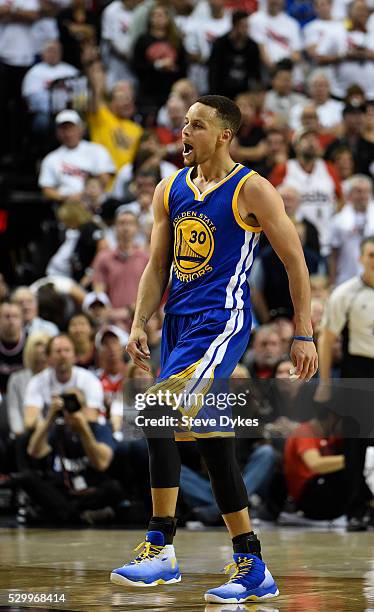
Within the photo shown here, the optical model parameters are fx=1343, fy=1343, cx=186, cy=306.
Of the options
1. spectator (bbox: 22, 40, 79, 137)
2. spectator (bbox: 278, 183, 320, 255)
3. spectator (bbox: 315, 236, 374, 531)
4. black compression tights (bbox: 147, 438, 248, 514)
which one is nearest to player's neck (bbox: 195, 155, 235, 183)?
black compression tights (bbox: 147, 438, 248, 514)

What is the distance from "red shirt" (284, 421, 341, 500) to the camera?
10.9 m

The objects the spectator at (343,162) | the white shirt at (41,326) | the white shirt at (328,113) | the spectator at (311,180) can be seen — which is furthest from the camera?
the white shirt at (328,113)

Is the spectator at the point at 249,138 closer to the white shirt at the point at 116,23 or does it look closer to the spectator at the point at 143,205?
the spectator at the point at 143,205

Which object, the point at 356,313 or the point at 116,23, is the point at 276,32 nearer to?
the point at 116,23

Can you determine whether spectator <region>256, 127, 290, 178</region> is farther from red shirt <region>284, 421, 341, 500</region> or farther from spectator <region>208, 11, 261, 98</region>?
red shirt <region>284, 421, 341, 500</region>

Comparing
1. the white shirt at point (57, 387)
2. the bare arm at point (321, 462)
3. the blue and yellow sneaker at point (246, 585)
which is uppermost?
the white shirt at point (57, 387)

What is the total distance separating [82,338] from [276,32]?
750cm

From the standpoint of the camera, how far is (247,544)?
611 centimetres

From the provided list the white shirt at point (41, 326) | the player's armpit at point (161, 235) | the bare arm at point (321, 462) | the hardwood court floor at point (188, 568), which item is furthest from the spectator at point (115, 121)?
the player's armpit at point (161, 235)

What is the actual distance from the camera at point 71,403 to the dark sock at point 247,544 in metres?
4.40

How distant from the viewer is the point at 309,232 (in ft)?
45.9

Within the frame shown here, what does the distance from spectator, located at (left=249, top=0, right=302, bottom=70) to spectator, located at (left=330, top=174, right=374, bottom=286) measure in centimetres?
427

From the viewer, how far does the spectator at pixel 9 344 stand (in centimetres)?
1216

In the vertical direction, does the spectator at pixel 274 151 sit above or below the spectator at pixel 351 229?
above
